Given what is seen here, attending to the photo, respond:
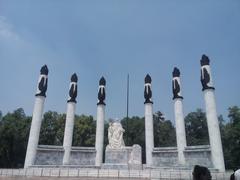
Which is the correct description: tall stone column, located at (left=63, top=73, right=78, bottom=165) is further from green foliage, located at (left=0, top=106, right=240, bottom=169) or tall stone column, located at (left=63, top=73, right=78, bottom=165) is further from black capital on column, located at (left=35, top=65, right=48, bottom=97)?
green foliage, located at (left=0, top=106, right=240, bottom=169)

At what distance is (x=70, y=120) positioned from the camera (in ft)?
98.0

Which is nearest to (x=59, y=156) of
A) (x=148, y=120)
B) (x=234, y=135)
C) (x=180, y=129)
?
(x=148, y=120)

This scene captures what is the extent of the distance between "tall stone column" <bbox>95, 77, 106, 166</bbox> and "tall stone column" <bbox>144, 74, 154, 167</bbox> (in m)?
5.35

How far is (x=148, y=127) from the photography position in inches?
1174

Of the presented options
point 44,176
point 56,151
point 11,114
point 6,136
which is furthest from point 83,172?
point 11,114

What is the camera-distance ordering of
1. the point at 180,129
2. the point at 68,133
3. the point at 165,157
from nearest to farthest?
the point at 180,129, the point at 165,157, the point at 68,133

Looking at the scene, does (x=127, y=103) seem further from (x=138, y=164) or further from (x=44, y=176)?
(x=44, y=176)

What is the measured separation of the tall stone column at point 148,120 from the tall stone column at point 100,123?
5354 millimetres

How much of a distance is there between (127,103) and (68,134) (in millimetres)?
9735

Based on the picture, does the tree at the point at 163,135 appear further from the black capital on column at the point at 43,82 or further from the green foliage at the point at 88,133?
the black capital on column at the point at 43,82

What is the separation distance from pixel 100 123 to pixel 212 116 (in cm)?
1298

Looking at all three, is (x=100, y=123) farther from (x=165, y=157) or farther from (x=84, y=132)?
(x=84, y=132)

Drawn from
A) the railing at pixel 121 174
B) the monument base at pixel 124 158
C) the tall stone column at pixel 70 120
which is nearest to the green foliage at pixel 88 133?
the tall stone column at pixel 70 120

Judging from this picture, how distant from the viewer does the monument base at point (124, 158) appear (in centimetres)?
2577
